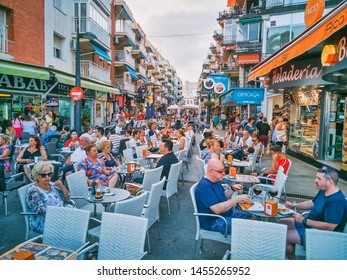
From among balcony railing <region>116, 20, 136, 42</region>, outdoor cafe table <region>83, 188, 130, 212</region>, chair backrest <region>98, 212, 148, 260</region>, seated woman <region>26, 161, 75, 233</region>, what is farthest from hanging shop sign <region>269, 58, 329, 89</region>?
balcony railing <region>116, 20, 136, 42</region>

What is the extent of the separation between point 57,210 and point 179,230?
8.10 feet

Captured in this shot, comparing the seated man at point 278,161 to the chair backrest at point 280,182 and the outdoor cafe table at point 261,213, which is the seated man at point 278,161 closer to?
the chair backrest at point 280,182

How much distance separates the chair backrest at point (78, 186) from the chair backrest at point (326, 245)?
343 centimetres

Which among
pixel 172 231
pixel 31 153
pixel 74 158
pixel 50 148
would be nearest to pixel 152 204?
pixel 172 231

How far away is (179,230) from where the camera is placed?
507 centimetres

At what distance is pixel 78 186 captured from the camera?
15.9ft

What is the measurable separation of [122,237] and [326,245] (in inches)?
76.1

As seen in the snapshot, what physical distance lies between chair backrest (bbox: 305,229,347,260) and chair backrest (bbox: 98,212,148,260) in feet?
5.11

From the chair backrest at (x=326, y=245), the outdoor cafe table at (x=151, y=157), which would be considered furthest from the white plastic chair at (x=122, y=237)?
the outdoor cafe table at (x=151, y=157)

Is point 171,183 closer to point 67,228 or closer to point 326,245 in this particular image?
point 67,228

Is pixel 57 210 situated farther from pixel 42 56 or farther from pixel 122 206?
pixel 42 56

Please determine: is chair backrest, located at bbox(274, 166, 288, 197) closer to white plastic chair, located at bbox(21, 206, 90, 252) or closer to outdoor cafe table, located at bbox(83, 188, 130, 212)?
outdoor cafe table, located at bbox(83, 188, 130, 212)

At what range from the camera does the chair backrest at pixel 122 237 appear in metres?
2.82

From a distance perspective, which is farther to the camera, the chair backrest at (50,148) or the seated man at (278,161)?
the chair backrest at (50,148)
